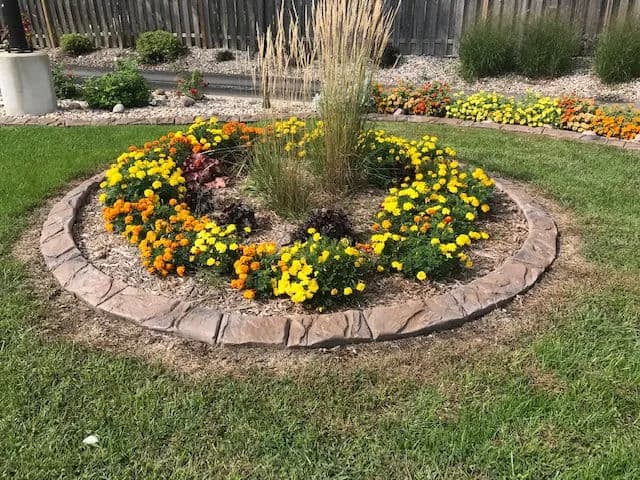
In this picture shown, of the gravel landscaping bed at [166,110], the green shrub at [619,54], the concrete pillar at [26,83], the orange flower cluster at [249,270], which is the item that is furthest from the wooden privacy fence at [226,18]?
the orange flower cluster at [249,270]

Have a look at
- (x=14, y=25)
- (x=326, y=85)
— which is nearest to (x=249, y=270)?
(x=326, y=85)

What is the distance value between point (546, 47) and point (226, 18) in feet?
22.3

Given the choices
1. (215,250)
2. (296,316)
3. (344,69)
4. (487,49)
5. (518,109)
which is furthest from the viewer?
(487,49)

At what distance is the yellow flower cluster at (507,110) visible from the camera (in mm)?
6145

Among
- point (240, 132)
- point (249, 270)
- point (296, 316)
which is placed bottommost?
point (296, 316)

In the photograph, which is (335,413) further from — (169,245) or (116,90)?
(116,90)

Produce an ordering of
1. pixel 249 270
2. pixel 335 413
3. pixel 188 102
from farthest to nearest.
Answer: pixel 188 102 → pixel 249 270 → pixel 335 413

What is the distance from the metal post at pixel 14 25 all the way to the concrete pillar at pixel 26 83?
0.38 ft

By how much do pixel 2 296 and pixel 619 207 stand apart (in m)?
4.18

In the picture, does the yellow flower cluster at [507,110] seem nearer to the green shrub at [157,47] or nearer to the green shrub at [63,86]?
the green shrub at [63,86]

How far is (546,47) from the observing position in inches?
338

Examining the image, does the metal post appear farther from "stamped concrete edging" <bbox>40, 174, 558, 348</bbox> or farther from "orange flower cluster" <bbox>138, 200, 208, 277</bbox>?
"orange flower cluster" <bbox>138, 200, 208, 277</bbox>

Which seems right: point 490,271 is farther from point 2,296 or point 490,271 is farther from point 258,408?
Answer: point 2,296

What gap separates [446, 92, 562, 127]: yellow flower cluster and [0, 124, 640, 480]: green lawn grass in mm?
3705
